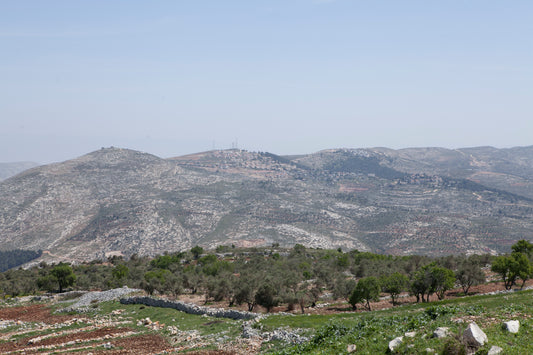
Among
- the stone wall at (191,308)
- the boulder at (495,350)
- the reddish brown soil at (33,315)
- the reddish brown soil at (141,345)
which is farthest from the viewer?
the reddish brown soil at (33,315)

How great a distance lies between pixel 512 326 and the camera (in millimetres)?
17219

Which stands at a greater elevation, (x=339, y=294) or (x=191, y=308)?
(x=191, y=308)

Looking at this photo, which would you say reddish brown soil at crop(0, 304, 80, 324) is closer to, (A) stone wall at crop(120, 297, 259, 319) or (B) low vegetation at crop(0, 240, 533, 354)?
(B) low vegetation at crop(0, 240, 533, 354)

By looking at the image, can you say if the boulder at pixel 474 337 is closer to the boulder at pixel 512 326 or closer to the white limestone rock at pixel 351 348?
the boulder at pixel 512 326

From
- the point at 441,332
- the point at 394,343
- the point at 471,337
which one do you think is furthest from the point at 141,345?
the point at 471,337

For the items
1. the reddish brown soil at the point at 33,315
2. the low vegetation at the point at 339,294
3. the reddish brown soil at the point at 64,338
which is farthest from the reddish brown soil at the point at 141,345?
the reddish brown soil at the point at 33,315

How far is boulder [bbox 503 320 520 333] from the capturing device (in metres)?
17.0

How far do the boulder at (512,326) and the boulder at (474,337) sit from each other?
189 cm

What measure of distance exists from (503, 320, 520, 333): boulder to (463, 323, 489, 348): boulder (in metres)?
1.89

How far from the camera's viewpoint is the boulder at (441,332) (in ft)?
56.1

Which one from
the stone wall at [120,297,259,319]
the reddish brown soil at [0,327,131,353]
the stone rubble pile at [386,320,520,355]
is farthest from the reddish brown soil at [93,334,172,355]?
the stone rubble pile at [386,320,520,355]

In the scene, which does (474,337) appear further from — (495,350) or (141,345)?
(141,345)

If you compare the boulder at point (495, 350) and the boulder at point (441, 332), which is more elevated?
the boulder at point (495, 350)

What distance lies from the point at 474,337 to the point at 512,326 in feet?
10.2
